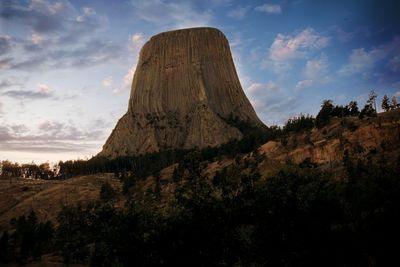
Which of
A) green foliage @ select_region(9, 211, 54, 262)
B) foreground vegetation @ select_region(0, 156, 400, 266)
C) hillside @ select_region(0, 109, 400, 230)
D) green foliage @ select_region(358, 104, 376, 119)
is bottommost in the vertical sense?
green foliage @ select_region(9, 211, 54, 262)

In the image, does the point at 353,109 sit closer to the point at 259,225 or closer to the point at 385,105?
the point at 385,105

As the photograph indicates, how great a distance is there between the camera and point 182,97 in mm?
142000

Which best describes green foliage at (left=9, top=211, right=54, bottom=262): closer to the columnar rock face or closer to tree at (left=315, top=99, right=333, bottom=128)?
tree at (left=315, top=99, right=333, bottom=128)

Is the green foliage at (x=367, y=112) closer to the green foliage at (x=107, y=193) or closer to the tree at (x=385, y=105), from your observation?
the tree at (x=385, y=105)

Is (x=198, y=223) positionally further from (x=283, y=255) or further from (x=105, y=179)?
(x=105, y=179)

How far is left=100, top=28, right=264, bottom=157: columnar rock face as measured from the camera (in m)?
131

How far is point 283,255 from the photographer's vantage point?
70.2ft

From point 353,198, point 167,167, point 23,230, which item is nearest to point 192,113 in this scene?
point 167,167

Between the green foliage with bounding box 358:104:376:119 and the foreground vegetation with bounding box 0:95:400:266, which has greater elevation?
the green foliage with bounding box 358:104:376:119

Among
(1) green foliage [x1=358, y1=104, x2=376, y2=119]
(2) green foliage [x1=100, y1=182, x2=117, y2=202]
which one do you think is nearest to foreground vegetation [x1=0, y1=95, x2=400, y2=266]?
(2) green foliage [x1=100, y1=182, x2=117, y2=202]

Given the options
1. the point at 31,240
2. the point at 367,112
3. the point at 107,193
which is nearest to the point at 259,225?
the point at 31,240

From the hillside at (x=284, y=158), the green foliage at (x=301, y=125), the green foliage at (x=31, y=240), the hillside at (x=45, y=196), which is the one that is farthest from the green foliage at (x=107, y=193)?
the green foliage at (x=301, y=125)

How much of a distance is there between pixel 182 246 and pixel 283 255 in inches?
216

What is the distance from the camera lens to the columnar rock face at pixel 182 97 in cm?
13138
